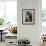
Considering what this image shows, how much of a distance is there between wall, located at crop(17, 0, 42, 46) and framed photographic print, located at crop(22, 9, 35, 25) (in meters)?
0.11

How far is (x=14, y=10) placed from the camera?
7.31 meters

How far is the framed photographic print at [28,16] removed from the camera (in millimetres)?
5367

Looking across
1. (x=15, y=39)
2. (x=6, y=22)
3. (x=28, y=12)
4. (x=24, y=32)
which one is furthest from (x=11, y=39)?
(x=6, y=22)

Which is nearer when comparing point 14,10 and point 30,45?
point 30,45

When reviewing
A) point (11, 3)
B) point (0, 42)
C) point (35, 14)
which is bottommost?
point (0, 42)

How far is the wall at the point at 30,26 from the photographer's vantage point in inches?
210

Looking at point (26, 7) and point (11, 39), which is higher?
point (26, 7)

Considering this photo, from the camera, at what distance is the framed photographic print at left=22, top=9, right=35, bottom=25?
537 centimetres

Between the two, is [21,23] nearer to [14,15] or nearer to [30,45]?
[30,45]

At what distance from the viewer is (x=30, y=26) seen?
5.39 meters

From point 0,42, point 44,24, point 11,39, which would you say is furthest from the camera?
point 0,42

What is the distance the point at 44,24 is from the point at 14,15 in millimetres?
1908

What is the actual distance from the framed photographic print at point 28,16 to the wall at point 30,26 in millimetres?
110

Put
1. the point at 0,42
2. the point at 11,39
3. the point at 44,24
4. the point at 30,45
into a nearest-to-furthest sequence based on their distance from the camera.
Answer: the point at 30,45
the point at 11,39
the point at 44,24
the point at 0,42
